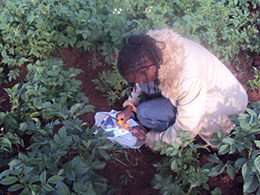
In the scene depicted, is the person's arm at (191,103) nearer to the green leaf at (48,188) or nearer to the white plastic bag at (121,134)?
the white plastic bag at (121,134)

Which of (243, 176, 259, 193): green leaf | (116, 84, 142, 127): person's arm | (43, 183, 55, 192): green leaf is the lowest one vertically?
(116, 84, 142, 127): person's arm

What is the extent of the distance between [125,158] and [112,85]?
1.04m

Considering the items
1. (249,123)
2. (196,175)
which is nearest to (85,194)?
(196,175)

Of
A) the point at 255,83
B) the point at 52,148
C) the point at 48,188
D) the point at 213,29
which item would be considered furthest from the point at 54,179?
the point at 255,83

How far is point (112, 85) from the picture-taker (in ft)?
9.08

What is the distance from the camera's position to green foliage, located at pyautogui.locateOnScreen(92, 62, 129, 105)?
265cm

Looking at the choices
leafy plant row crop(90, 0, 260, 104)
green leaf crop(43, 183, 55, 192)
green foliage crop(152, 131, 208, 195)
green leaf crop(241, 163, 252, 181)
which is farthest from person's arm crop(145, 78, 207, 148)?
leafy plant row crop(90, 0, 260, 104)

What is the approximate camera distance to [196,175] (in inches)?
57.0

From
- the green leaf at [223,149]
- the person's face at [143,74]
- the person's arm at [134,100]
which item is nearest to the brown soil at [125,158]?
the person's arm at [134,100]

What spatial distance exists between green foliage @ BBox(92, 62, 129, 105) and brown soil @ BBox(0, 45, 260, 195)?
10 centimetres

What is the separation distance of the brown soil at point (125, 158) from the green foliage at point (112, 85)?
0.10 m

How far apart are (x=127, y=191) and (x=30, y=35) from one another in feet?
7.34

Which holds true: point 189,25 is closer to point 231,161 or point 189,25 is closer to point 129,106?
point 129,106

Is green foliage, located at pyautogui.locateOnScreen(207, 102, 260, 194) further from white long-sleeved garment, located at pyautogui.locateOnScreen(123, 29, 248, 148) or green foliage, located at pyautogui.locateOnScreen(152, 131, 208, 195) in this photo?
white long-sleeved garment, located at pyautogui.locateOnScreen(123, 29, 248, 148)
